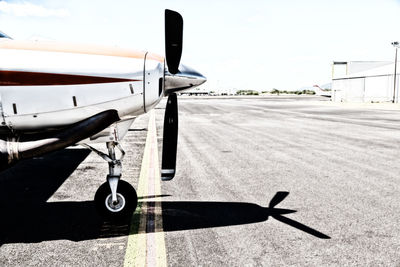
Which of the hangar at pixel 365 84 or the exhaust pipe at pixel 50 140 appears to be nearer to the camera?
the exhaust pipe at pixel 50 140

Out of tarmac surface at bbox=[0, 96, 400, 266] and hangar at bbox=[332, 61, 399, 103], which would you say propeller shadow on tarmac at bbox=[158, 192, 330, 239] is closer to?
tarmac surface at bbox=[0, 96, 400, 266]

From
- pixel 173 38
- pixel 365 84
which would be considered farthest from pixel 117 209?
pixel 365 84

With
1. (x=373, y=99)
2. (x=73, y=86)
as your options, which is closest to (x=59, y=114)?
(x=73, y=86)

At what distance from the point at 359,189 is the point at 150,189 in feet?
11.9

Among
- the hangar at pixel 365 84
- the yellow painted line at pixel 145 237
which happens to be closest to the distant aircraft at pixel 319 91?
the hangar at pixel 365 84

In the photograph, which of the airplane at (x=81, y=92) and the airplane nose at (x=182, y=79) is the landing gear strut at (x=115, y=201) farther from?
the airplane nose at (x=182, y=79)

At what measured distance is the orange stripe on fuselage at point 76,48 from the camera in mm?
4629

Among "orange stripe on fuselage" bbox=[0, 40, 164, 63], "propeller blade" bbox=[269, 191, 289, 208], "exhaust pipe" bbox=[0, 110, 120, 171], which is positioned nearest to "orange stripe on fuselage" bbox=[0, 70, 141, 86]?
"orange stripe on fuselage" bbox=[0, 40, 164, 63]

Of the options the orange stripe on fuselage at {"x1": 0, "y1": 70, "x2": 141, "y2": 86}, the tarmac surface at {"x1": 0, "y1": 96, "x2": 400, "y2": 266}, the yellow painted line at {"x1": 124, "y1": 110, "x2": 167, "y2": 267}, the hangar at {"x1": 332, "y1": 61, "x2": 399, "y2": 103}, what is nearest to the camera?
the yellow painted line at {"x1": 124, "y1": 110, "x2": 167, "y2": 267}

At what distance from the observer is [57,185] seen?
6984 mm

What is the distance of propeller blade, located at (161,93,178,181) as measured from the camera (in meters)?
5.32

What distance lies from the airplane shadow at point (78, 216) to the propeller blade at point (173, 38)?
1973 millimetres

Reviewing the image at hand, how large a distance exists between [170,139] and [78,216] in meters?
1.62

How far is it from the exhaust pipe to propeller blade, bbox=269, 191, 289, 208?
104 inches
